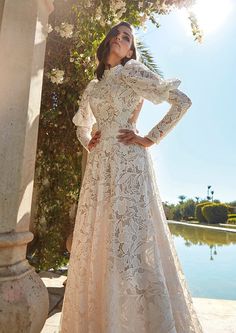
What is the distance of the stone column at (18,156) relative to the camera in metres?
1.13

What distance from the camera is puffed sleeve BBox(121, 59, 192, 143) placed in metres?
1.71

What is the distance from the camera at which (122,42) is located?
198 centimetres

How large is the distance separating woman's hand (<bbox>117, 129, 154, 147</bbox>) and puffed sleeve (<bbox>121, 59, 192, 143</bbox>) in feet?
0.10

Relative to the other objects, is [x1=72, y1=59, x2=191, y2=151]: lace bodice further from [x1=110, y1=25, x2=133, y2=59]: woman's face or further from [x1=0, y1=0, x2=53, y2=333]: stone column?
[x1=0, y1=0, x2=53, y2=333]: stone column

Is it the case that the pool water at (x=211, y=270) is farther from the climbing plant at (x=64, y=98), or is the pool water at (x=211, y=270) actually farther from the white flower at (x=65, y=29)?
the white flower at (x=65, y=29)

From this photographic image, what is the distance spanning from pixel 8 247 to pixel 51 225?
8.52 ft

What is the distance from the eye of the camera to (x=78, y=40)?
2.67m

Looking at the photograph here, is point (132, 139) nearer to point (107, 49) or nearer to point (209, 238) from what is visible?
point (107, 49)

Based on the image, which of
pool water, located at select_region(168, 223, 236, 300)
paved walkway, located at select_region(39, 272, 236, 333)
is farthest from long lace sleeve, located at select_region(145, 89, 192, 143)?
pool water, located at select_region(168, 223, 236, 300)

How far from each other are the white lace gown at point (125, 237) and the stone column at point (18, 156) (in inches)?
13.0

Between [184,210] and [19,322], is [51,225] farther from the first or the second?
[184,210]

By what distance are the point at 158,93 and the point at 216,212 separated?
26.3m

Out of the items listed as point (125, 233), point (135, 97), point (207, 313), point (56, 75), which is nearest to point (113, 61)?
point (135, 97)

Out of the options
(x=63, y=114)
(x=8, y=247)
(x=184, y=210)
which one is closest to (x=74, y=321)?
(x=8, y=247)
